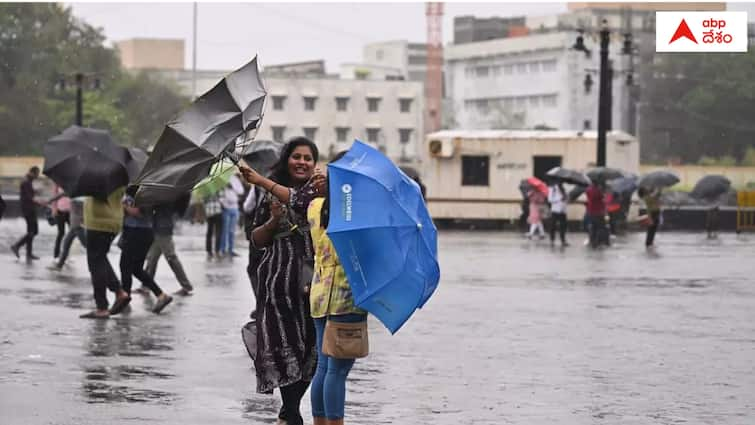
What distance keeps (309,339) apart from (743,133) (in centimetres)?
8486

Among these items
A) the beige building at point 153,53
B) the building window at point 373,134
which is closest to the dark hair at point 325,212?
the building window at point 373,134

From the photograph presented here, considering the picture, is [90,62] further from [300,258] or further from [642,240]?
[300,258]

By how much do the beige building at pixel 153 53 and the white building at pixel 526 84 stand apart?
99.5 feet

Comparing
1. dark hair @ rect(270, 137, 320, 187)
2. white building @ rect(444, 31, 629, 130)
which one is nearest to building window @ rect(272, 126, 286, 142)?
white building @ rect(444, 31, 629, 130)

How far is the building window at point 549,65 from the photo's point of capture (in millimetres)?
128000

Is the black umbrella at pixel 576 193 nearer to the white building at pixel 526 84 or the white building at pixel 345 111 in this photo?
the white building at pixel 526 84

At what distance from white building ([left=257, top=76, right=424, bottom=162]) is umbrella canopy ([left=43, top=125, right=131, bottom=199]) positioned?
10854 centimetres

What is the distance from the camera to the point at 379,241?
816 centimetres

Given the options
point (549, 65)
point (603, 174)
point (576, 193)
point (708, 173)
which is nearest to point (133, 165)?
point (603, 174)

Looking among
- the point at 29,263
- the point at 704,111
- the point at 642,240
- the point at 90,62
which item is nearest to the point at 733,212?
the point at 642,240

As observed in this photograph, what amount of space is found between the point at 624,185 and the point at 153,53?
406 feet

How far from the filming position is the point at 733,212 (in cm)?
4912

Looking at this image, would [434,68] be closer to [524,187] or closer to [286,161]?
[524,187]

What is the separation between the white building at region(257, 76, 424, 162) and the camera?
417ft
